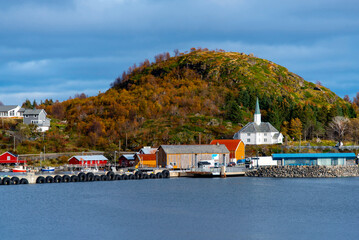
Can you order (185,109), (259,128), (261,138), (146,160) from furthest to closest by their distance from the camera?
(185,109), (259,128), (261,138), (146,160)

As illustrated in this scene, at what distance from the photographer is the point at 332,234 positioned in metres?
37.9

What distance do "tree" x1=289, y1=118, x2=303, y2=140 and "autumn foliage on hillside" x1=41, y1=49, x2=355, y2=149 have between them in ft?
1.70

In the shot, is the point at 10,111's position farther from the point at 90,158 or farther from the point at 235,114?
the point at 235,114

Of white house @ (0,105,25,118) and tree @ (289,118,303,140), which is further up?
white house @ (0,105,25,118)

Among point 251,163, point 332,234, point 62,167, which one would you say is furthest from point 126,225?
point 62,167

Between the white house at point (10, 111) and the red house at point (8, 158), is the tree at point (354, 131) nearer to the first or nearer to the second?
the red house at point (8, 158)

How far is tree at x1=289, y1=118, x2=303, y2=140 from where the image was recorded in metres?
136

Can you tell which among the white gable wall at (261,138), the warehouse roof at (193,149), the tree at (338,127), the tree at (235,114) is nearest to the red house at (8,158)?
the warehouse roof at (193,149)

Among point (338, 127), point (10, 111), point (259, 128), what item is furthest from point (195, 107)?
point (10, 111)

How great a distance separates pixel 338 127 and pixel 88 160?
248 ft

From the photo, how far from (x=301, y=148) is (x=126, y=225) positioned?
89250 mm

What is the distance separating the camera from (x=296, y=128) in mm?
136625

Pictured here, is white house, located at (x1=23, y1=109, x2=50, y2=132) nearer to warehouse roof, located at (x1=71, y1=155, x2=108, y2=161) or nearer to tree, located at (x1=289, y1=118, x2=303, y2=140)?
warehouse roof, located at (x1=71, y1=155, x2=108, y2=161)

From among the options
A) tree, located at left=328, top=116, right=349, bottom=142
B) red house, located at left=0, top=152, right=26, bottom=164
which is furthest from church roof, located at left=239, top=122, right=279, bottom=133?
red house, located at left=0, top=152, right=26, bottom=164
